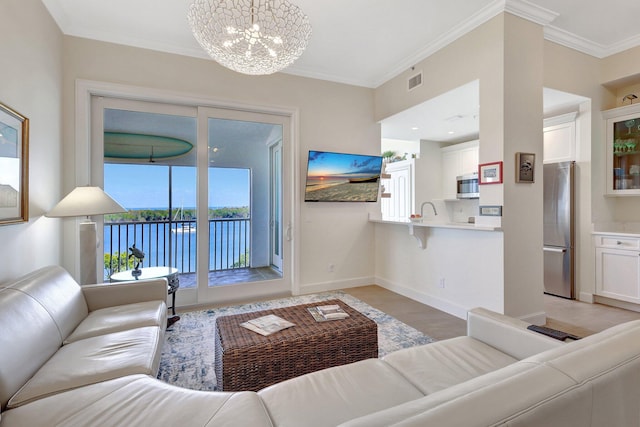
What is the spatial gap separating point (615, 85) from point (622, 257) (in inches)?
86.3

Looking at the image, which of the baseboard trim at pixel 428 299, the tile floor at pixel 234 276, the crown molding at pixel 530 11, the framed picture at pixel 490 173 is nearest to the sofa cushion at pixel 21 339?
the tile floor at pixel 234 276

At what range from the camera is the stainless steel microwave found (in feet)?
17.7

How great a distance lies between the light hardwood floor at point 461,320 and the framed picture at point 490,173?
4.76 feet

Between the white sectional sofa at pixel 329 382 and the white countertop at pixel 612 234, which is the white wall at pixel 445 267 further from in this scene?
the white countertop at pixel 612 234

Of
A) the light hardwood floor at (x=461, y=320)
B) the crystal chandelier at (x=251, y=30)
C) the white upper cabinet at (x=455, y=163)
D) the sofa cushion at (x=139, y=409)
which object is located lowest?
the light hardwood floor at (x=461, y=320)

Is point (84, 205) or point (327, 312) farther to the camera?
point (84, 205)

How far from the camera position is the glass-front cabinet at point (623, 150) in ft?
12.2

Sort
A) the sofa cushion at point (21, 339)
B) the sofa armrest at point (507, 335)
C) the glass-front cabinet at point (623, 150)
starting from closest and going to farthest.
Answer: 1. the sofa cushion at point (21, 339)
2. the sofa armrest at point (507, 335)
3. the glass-front cabinet at point (623, 150)

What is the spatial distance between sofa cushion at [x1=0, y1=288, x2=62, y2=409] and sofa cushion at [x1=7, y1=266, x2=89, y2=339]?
0.07 metres

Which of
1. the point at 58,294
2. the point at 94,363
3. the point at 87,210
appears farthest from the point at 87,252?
the point at 94,363

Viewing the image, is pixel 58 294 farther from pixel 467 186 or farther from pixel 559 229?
pixel 467 186

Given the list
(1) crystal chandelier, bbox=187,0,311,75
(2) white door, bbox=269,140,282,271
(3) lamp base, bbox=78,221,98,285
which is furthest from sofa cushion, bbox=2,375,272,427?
(2) white door, bbox=269,140,282,271

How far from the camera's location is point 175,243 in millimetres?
3691

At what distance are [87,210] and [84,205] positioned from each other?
0.05 meters
